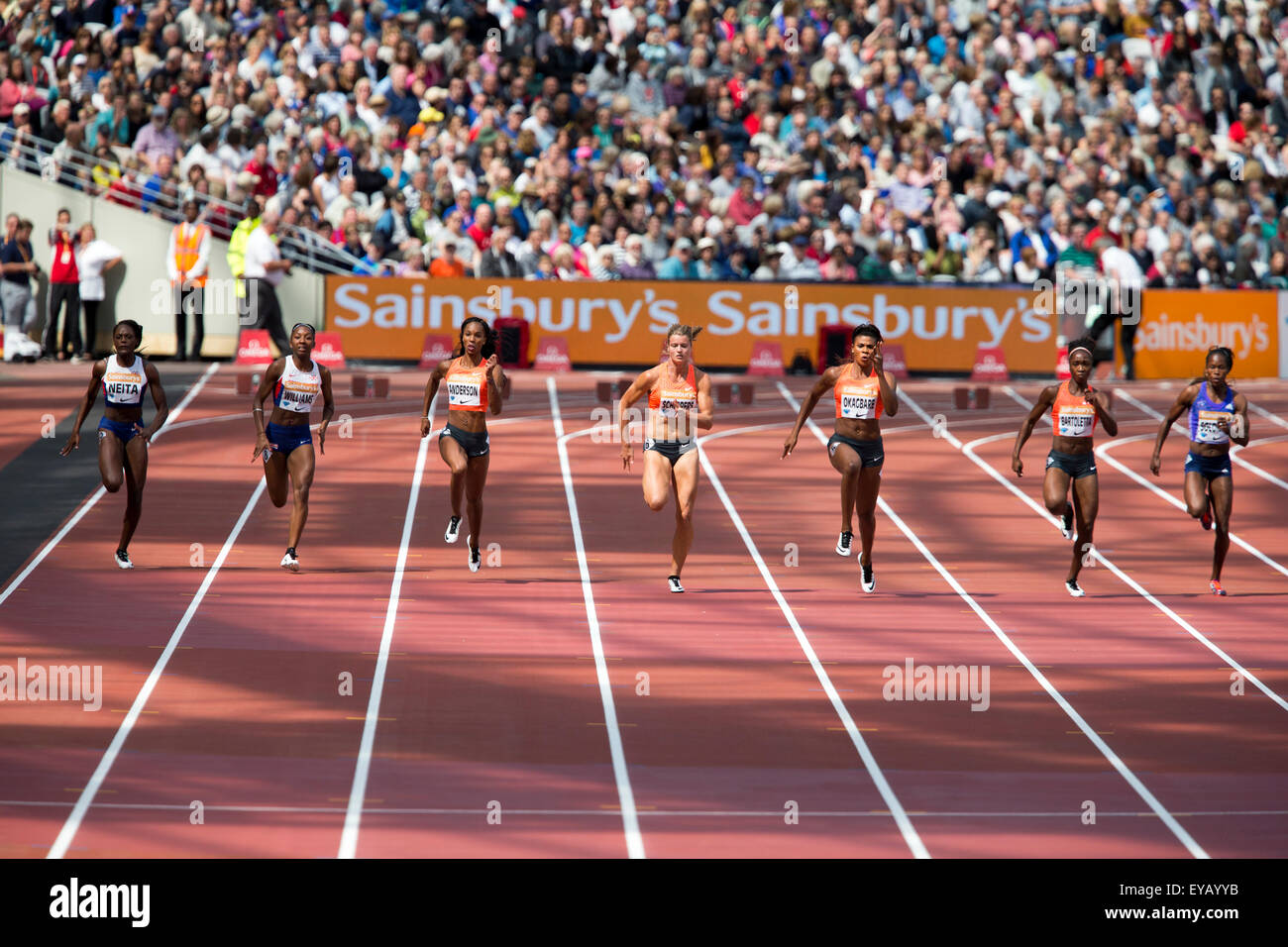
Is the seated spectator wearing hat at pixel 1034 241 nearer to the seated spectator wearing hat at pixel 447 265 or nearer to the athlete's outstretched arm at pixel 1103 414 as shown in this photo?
the seated spectator wearing hat at pixel 447 265

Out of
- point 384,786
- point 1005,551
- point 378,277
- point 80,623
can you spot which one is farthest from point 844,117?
point 384,786

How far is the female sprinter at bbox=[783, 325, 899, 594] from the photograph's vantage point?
14398 mm

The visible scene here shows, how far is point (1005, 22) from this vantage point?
1177 inches

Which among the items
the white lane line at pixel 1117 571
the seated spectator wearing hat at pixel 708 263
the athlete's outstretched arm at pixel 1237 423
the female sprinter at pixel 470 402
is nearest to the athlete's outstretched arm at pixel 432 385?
the female sprinter at pixel 470 402

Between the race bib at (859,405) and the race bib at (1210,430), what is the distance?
8.42ft

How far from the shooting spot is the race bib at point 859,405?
47.6 feet

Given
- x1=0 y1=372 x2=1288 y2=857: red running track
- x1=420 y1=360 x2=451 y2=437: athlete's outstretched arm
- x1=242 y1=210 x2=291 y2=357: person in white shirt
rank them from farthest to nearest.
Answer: x1=242 y1=210 x2=291 y2=357: person in white shirt → x1=420 y1=360 x2=451 y2=437: athlete's outstretched arm → x1=0 y1=372 x2=1288 y2=857: red running track

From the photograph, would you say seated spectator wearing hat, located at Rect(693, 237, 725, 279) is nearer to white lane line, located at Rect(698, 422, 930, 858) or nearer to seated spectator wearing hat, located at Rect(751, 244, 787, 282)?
seated spectator wearing hat, located at Rect(751, 244, 787, 282)

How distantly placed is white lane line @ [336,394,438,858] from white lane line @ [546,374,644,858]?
1.24m

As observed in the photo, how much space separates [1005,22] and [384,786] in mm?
23172

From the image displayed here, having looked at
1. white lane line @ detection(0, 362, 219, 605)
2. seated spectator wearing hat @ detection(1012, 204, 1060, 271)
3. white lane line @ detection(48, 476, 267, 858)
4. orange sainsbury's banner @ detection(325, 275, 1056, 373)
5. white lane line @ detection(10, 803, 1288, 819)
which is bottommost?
white lane line @ detection(10, 803, 1288, 819)

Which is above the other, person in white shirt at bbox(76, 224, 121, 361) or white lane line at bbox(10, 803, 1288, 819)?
person in white shirt at bbox(76, 224, 121, 361)

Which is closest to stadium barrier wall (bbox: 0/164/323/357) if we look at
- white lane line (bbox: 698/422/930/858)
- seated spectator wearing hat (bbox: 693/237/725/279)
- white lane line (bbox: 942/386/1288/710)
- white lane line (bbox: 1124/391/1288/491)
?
seated spectator wearing hat (bbox: 693/237/725/279)

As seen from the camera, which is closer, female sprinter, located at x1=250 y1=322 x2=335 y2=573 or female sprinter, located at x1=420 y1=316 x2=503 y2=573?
female sprinter, located at x1=250 y1=322 x2=335 y2=573
